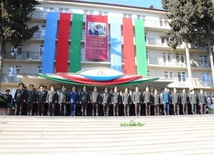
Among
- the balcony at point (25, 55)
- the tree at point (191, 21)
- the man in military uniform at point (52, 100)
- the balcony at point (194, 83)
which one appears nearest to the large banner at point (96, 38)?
the balcony at point (25, 55)

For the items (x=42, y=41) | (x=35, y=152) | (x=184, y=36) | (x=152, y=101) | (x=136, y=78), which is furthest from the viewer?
(x=42, y=41)

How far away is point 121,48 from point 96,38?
2.70 metres

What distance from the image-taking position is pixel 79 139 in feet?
27.2

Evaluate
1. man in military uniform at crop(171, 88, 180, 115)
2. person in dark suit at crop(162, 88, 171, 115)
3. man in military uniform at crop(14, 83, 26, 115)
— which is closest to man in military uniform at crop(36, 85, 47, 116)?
man in military uniform at crop(14, 83, 26, 115)

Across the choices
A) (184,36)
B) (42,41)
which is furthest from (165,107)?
(42,41)

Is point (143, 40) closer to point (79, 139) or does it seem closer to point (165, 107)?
point (165, 107)

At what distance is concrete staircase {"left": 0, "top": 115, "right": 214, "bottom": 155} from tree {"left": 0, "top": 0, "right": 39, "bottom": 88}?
1216cm

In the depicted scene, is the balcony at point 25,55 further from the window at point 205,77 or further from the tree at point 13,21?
the window at point 205,77

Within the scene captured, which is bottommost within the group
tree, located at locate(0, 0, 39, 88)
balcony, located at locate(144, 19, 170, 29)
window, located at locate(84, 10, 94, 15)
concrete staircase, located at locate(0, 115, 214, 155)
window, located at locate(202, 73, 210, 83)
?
concrete staircase, located at locate(0, 115, 214, 155)

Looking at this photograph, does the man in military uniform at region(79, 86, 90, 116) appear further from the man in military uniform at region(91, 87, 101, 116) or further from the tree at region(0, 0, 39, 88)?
the tree at region(0, 0, 39, 88)

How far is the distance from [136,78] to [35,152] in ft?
35.7

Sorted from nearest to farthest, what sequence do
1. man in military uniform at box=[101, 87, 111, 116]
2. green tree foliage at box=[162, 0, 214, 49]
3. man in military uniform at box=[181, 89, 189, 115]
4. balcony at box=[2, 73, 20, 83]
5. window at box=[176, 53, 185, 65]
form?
man in military uniform at box=[101, 87, 111, 116] → man in military uniform at box=[181, 89, 189, 115] → green tree foliage at box=[162, 0, 214, 49] → balcony at box=[2, 73, 20, 83] → window at box=[176, 53, 185, 65]

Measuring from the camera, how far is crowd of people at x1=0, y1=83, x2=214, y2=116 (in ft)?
37.9

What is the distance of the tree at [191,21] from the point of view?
883 inches
